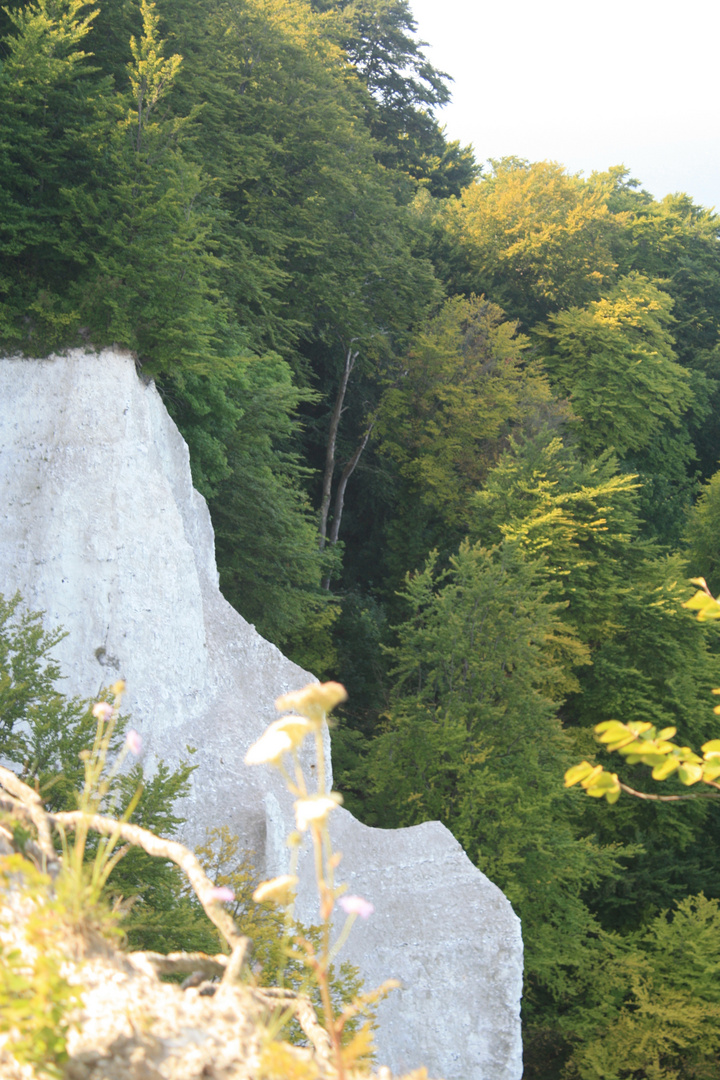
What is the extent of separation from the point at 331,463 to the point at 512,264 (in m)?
11.4

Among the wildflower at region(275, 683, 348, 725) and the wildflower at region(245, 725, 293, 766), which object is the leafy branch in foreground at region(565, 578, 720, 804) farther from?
the wildflower at region(245, 725, 293, 766)

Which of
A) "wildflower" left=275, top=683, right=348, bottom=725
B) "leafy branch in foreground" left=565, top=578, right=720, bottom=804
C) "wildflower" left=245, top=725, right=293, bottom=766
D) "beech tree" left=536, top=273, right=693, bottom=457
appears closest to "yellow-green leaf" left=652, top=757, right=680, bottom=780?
"leafy branch in foreground" left=565, top=578, right=720, bottom=804

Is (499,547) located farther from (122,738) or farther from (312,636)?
(122,738)

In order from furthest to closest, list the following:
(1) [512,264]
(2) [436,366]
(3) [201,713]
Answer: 1. (1) [512,264]
2. (2) [436,366]
3. (3) [201,713]

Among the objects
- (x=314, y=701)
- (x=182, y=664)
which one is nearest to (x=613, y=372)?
(x=182, y=664)

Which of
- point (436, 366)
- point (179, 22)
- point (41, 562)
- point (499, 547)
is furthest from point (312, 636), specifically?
point (179, 22)

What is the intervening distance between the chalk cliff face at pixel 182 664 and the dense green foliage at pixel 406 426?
41.2 inches

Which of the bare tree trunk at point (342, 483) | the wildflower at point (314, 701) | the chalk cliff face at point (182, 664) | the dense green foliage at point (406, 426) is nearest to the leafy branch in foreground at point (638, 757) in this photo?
the wildflower at point (314, 701)

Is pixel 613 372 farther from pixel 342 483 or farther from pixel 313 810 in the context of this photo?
pixel 313 810

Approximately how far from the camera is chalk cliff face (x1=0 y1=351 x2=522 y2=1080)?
11930 millimetres

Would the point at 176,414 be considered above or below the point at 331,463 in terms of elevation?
above

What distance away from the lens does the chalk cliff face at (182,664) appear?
39.1 feet

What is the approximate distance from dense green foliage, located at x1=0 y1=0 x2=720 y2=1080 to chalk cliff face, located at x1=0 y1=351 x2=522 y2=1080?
1.05 meters

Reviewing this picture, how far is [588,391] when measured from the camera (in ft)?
101
